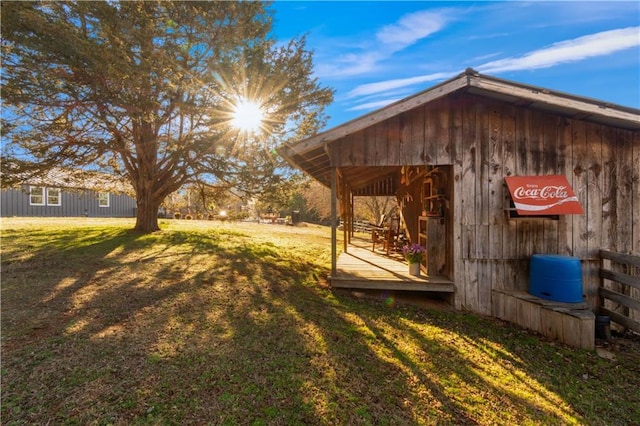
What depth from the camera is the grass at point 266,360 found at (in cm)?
252

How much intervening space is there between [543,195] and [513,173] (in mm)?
646

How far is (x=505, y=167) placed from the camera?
5.55 metres

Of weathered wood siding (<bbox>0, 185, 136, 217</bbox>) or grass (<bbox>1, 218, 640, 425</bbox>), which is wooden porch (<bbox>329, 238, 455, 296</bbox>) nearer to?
grass (<bbox>1, 218, 640, 425</bbox>)

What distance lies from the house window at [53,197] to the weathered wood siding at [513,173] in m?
25.7

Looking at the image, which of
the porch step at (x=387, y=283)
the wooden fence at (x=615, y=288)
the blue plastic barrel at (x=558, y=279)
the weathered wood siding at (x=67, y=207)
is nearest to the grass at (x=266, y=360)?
the porch step at (x=387, y=283)

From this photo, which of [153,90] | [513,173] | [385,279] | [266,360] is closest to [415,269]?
[385,279]

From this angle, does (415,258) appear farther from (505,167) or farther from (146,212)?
(146,212)

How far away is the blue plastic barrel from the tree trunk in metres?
11.4

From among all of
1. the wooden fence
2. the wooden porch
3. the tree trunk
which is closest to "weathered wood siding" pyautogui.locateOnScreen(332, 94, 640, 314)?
the wooden fence

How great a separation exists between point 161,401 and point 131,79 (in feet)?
23.8

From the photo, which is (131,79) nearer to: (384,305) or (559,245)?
(384,305)

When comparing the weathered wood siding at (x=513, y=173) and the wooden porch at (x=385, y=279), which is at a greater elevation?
the weathered wood siding at (x=513, y=173)

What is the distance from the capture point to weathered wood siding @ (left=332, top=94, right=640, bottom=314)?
5449 millimetres

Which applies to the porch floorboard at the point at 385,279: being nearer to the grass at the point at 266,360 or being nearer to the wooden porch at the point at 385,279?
the wooden porch at the point at 385,279
